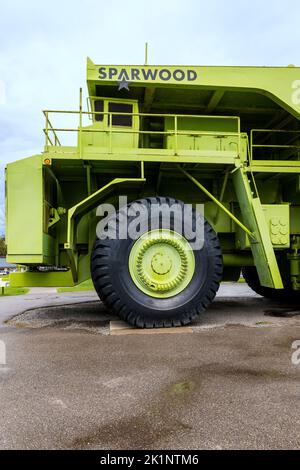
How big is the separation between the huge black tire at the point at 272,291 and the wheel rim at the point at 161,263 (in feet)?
13.0

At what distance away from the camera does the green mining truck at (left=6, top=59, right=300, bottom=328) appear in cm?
591

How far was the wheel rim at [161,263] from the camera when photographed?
5.89 metres

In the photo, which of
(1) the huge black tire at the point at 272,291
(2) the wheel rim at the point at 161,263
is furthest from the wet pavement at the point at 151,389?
(1) the huge black tire at the point at 272,291

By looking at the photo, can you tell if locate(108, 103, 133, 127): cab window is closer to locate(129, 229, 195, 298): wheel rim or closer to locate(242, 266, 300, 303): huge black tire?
locate(129, 229, 195, 298): wheel rim

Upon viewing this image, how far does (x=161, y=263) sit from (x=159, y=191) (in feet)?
6.88

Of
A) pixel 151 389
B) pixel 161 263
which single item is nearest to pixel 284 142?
pixel 161 263

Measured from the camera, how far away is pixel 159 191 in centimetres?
760

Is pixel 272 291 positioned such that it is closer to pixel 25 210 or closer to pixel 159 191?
pixel 159 191

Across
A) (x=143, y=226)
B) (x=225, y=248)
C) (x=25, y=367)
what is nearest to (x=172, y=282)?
(x=143, y=226)

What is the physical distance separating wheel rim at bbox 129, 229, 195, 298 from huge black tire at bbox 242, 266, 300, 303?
396 cm

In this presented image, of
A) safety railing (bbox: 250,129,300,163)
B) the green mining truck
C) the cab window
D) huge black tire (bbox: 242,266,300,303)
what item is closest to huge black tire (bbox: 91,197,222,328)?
the green mining truck

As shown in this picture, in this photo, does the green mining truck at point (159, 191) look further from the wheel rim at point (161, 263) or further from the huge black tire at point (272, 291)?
the huge black tire at point (272, 291)
